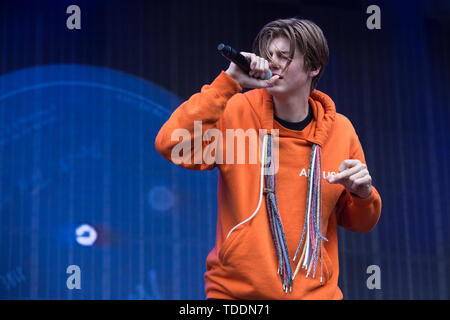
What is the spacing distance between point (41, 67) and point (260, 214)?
8.33ft

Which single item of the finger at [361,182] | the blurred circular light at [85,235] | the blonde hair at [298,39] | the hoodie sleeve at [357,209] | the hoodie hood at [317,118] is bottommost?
the hoodie sleeve at [357,209]

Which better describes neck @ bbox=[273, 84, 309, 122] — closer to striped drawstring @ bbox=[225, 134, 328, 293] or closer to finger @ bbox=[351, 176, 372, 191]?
striped drawstring @ bbox=[225, 134, 328, 293]

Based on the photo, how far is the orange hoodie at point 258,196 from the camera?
126 cm

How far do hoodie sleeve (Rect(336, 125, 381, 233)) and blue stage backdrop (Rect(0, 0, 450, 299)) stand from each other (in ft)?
6.79

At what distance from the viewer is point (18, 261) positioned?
3.27 metres

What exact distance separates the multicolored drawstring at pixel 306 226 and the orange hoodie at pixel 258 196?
0.05 feet

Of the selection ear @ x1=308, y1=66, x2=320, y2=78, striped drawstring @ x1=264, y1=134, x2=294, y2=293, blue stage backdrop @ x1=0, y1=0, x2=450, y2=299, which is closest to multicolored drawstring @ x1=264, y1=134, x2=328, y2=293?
striped drawstring @ x1=264, y1=134, x2=294, y2=293

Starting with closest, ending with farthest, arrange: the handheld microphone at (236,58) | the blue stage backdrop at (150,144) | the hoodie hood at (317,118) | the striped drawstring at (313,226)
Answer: the handheld microphone at (236,58) → the striped drawstring at (313,226) → the hoodie hood at (317,118) → the blue stage backdrop at (150,144)

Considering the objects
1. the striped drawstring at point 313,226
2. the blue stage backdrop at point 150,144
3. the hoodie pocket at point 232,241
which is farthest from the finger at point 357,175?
the blue stage backdrop at point 150,144

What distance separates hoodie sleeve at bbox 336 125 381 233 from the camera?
55.1 inches

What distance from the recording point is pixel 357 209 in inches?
55.7

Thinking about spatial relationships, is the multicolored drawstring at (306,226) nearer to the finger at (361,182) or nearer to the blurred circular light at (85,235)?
the finger at (361,182)

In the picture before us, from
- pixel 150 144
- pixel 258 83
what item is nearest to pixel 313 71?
pixel 258 83
